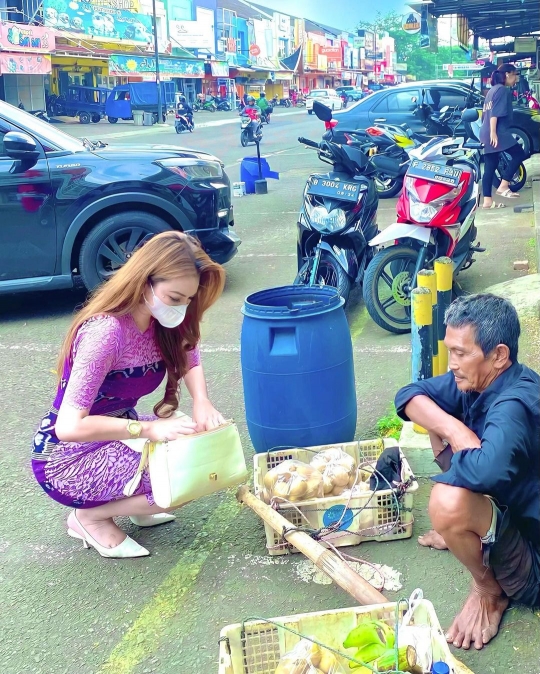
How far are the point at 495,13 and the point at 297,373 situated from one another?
1263cm

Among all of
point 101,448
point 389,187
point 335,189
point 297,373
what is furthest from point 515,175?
point 101,448

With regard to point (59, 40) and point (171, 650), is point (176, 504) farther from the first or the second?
point (59, 40)

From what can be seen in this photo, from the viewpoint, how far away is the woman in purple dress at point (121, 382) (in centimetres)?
271

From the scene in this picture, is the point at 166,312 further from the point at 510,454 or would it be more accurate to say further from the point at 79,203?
the point at 79,203

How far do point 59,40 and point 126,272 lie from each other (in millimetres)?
40153

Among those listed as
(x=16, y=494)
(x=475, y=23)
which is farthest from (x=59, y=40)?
(x=16, y=494)

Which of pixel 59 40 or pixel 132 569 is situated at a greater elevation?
pixel 59 40

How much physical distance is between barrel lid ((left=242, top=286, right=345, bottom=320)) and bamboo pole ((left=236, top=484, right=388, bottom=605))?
2.62 ft

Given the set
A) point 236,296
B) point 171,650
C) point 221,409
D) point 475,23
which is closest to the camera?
point 171,650

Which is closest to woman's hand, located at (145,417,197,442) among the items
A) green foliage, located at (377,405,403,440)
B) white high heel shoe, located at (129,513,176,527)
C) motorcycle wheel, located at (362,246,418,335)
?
white high heel shoe, located at (129,513,176,527)

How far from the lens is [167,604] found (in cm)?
273

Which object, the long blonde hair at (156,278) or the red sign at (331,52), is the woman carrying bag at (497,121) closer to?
the red sign at (331,52)

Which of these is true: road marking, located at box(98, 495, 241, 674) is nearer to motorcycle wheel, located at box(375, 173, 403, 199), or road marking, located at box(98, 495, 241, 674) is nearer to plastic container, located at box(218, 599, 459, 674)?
plastic container, located at box(218, 599, 459, 674)

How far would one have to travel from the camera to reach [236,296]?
6641 millimetres
